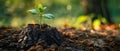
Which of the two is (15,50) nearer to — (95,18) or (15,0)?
(95,18)

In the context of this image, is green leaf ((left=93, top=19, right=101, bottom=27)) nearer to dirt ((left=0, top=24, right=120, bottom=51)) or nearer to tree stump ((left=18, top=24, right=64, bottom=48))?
dirt ((left=0, top=24, right=120, bottom=51))

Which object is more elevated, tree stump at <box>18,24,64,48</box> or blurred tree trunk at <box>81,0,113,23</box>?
blurred tree trunk at <box>81,0,113,23</box>

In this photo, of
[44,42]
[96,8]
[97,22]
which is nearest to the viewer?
[44,42]

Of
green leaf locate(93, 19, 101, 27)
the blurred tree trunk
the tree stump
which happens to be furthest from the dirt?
the blurred tree trunk

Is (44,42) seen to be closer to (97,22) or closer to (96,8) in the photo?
(97,22)

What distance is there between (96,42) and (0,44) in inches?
27.7

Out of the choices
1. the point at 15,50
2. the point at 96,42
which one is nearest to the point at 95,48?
the point at 96,42

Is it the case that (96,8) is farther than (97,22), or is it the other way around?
(96,8)

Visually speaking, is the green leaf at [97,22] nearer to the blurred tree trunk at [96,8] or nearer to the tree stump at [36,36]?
the blurred tree trunk at [96,8]

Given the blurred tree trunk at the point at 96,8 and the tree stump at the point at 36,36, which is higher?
the blurred tree trunk at the point at 96,8

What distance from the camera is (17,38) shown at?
6.74 ft

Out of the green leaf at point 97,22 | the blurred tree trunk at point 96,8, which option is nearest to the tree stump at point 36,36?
the green leaf at point 97,22

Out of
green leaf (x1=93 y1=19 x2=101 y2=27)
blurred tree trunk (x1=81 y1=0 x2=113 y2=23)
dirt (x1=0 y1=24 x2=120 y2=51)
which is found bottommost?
dirt (x1=0 y1=24 x2=120 y2=51)

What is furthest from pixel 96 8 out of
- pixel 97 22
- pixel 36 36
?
pixel 36 36
